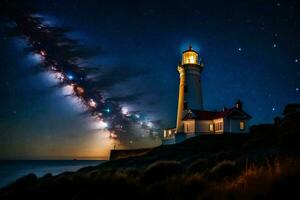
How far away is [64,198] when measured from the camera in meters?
8.70

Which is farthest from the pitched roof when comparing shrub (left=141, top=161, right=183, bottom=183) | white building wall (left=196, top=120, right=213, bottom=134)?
shrub (left=141, top=161, right=183, bottom=183)

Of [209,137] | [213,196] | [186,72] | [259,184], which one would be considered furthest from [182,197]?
[186,72]

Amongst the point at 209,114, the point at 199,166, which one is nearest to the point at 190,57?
the point at 209,114

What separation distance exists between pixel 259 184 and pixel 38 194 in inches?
316

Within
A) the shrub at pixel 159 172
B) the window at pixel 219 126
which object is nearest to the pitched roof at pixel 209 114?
the window at pixel 219 126

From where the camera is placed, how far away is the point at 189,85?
1610 inches

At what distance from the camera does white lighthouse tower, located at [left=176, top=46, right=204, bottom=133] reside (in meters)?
40.6

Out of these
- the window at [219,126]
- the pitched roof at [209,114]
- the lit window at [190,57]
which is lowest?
the window at [219,126]

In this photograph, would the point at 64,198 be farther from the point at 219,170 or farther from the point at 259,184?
the point at 259,184

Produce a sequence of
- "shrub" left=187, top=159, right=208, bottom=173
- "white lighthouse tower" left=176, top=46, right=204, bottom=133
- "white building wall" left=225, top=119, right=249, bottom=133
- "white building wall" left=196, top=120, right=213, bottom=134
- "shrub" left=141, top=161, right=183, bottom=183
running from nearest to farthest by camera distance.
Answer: "shrub" left=141, top=161, right=183, bottom=183 < "shrub" left=187, top=159, right=208, bottom=173 < "white building wall" left=225, top=119, right=249, bottom=133 < "white building wall" left=196, top=120, right=213, bottom=134 < "white lighthouse tower" left=176, top=46, right=204, bottom=133

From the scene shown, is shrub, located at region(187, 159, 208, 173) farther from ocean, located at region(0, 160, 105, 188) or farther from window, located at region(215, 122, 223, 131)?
ocean, located at region(0, 160, 105, 188)

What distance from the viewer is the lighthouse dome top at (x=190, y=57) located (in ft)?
138

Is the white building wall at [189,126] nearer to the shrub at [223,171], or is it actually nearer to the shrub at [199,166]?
the shrub at [199,166]

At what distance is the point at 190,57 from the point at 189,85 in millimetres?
4855
